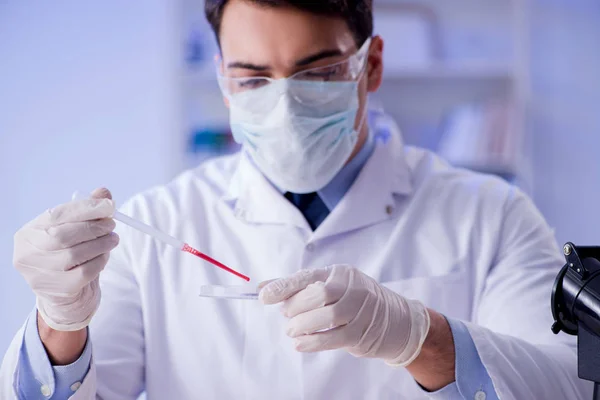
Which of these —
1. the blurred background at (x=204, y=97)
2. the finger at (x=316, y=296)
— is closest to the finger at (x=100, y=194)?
the finger at (x=316, y=296)

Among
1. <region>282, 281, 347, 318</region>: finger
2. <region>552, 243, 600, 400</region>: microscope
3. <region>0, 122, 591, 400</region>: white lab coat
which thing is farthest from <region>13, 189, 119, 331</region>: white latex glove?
<region>552, 243, 600, 400</region>: microscope

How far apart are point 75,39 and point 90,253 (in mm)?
2355

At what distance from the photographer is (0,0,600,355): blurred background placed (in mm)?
3002

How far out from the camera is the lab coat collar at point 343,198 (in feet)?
4.61

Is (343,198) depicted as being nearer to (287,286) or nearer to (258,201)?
(258,201)

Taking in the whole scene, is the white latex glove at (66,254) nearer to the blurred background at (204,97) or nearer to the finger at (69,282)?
the finger at (69,282)

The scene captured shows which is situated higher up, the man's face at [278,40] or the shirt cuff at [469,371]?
the man's face at [278,40]

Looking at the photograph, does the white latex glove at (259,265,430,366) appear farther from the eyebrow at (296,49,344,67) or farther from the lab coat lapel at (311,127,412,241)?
the eyebrow at (296,49,344,67)

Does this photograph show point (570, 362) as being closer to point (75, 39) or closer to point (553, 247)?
point (553, 247)

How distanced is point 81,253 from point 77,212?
2.4 inches

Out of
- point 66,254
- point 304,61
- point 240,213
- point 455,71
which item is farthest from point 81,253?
point 455,71

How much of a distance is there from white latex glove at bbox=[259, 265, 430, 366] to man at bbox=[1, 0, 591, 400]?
4 cm

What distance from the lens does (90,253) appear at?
1048 millimetres

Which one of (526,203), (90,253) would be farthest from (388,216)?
(90,253)
